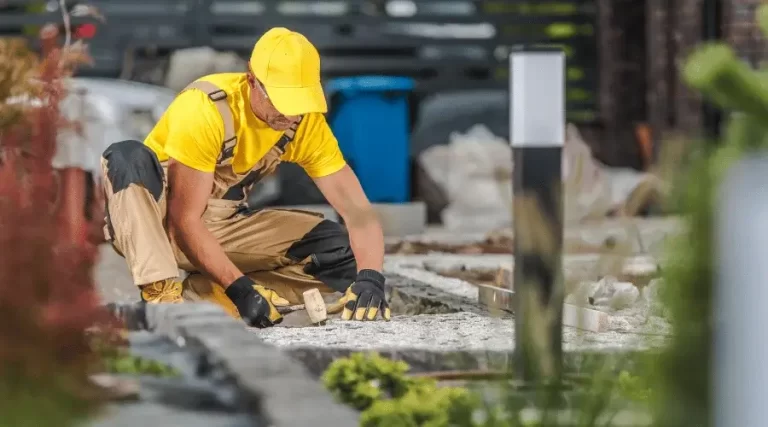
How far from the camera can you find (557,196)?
256cm

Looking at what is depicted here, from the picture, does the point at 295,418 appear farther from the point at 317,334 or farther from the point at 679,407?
the point at 317,334

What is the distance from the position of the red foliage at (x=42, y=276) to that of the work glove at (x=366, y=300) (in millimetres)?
2108

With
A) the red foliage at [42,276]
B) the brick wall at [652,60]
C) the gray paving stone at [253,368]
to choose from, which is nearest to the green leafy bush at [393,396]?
the gray paving stone at [253,368]

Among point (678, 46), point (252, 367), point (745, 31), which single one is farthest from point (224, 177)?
point (678, 46)

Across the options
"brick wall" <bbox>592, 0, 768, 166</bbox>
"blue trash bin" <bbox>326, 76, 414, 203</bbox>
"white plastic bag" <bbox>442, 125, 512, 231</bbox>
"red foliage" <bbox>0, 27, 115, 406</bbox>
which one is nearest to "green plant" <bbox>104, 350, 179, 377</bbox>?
"red foliage" <bbox>0, 27, 115, 406</bbox>

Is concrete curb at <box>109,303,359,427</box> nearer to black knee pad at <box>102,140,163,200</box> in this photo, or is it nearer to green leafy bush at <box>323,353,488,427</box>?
green leafy bush at <box>323,353,488,427</box>

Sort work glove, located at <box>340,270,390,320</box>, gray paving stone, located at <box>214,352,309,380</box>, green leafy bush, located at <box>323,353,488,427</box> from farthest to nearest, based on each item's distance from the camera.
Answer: work glove, located at <box>340,270,390,320</box>, gray paving stone, located at <box>214,352,309,380</box>, green leafy bush, located at <box>323,353,488,427</box>

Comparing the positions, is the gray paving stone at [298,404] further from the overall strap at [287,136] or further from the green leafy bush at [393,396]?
the overall strap at [287,136]

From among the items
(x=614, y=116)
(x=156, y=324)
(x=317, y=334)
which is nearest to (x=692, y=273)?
(x=156, y=324)

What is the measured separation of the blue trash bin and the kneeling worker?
322 cm

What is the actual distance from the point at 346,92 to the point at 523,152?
5.30m

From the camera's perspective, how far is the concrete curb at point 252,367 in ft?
7.28

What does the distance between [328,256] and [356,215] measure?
376 millimetres

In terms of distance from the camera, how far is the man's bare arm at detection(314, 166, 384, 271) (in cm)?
436
